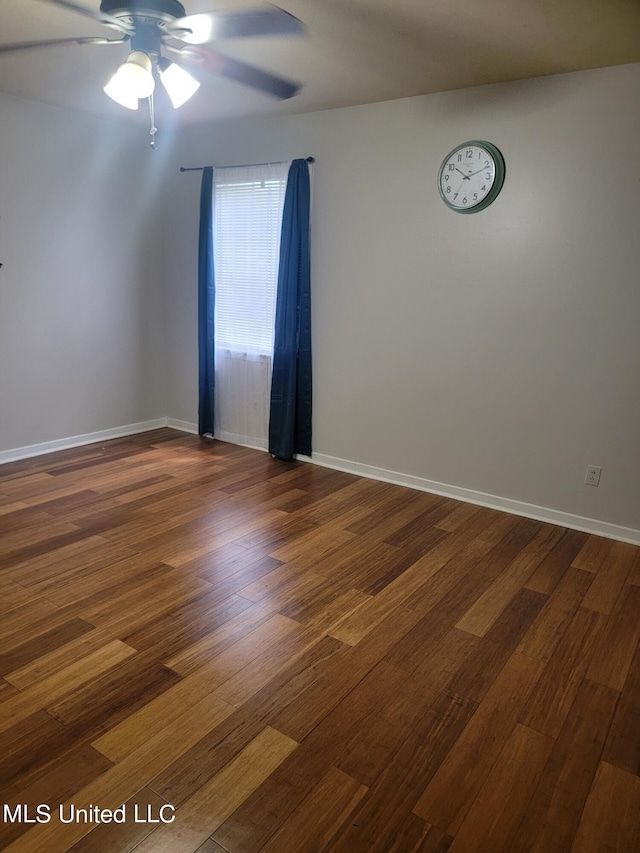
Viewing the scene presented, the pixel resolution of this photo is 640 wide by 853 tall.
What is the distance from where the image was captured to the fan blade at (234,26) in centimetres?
241

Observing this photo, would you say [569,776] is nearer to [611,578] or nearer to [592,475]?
[611,578]

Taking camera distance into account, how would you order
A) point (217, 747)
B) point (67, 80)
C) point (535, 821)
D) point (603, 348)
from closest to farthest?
1. point (535, 821)
2. point (217, 747)
3. point (603, 348)
4. point (67, 80)

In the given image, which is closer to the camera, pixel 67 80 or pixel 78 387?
pixel 67 80

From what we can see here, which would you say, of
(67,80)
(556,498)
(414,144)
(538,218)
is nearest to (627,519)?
(556,498)

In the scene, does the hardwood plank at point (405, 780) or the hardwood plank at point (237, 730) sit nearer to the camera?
the hardwood plank at point (405, 780)

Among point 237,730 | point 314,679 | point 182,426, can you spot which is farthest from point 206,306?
point 237,730

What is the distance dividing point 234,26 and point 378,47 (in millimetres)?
680

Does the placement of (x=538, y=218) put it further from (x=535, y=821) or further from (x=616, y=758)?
(x=535, y=821)

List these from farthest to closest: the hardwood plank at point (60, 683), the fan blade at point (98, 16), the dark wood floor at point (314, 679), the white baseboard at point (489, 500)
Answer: the white baseboard at point (489, 500) < the fan blade at point (98, 16) < the hardwood plank at point (60, 683) < the dark wood floor at point (314, 679)

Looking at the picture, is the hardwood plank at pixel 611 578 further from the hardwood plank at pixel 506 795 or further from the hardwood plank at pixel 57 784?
the hardwood plank at pixel 57 784

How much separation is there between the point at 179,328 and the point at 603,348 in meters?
3.35

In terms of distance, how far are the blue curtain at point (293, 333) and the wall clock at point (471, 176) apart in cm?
102

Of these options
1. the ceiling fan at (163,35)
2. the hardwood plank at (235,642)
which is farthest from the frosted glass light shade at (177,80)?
the hardwood plank at (235,642)

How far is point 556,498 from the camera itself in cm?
351
